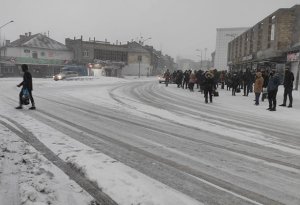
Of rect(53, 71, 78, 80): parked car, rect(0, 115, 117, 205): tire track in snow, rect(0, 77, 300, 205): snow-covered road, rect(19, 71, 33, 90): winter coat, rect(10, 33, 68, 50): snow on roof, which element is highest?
rect(10, 33, 68, 50): snow on roof

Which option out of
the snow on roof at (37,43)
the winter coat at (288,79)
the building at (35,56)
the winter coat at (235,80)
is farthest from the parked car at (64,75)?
the winter coat at (288,79)

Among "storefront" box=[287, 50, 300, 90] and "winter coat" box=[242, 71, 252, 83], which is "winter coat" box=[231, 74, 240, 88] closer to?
"winter coat" box=[242, 71, 252, 83]

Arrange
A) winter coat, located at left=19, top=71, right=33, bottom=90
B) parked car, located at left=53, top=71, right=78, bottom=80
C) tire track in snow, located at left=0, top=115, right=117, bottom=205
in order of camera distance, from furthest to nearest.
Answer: parked car, located at left=53, top=71, right=78, bottom=80 → winter coat, located at left=19, top=71, right=33, bottom=90 → tire track in snow, located at left=0, top=115, right=117, bottom=205

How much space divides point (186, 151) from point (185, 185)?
6.74ft

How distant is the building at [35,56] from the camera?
216 ft

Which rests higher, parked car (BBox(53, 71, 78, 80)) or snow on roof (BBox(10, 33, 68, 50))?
snow on roof (BBox(10, 33, 68, 50))

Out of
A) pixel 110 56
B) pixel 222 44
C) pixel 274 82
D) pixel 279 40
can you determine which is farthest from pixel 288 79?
pixel 222 44

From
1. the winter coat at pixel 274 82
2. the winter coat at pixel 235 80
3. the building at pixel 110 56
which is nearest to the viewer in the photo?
the winter coat at pixel 274 82

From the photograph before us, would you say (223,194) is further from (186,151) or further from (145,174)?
(186,151)

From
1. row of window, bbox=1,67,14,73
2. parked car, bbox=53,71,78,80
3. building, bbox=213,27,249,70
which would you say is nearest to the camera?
parked car, bbox=53,71,78,80

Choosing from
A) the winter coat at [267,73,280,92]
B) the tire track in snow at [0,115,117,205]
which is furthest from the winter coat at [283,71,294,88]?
the tire track in snow at [0,115,117,205]

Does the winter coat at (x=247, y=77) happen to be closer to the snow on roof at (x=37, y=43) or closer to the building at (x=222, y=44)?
the snow on roof at (x=37, y=43)

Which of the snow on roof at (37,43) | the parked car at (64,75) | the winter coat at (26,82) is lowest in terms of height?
the parked car at (64,75)

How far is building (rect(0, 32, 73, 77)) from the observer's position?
216 feet
